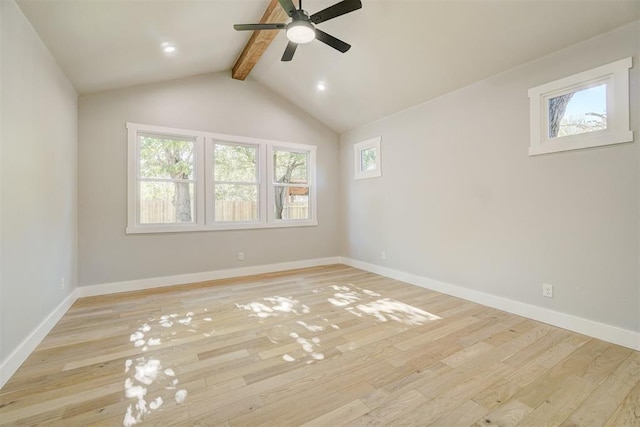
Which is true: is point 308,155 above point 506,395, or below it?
above

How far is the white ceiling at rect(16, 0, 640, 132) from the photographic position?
7.75 feet

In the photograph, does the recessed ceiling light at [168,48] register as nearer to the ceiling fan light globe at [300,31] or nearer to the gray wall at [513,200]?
the ceiling fan light globe at [300,31]

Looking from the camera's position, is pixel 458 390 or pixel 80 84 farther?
pixel 80 84

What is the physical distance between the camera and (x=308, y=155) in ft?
18.0

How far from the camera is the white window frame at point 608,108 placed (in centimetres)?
231

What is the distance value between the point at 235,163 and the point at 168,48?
73.2 inches

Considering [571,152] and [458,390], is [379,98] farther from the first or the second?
[458,390]

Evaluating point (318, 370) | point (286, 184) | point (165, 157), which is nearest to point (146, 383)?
point (318, 370)

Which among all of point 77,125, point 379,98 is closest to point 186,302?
point 77,125

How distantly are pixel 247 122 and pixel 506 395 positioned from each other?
4.75 meters

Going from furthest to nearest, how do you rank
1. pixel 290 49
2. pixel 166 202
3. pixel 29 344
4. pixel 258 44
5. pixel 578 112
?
pixel 166 202 < pixel 258 44 < pixel 290 49 < pixel 578 112 < pixel 29 344

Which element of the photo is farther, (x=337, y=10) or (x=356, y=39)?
(x=356, y=39)

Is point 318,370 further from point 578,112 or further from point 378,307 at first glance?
point 578,112

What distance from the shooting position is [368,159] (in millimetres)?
5137
